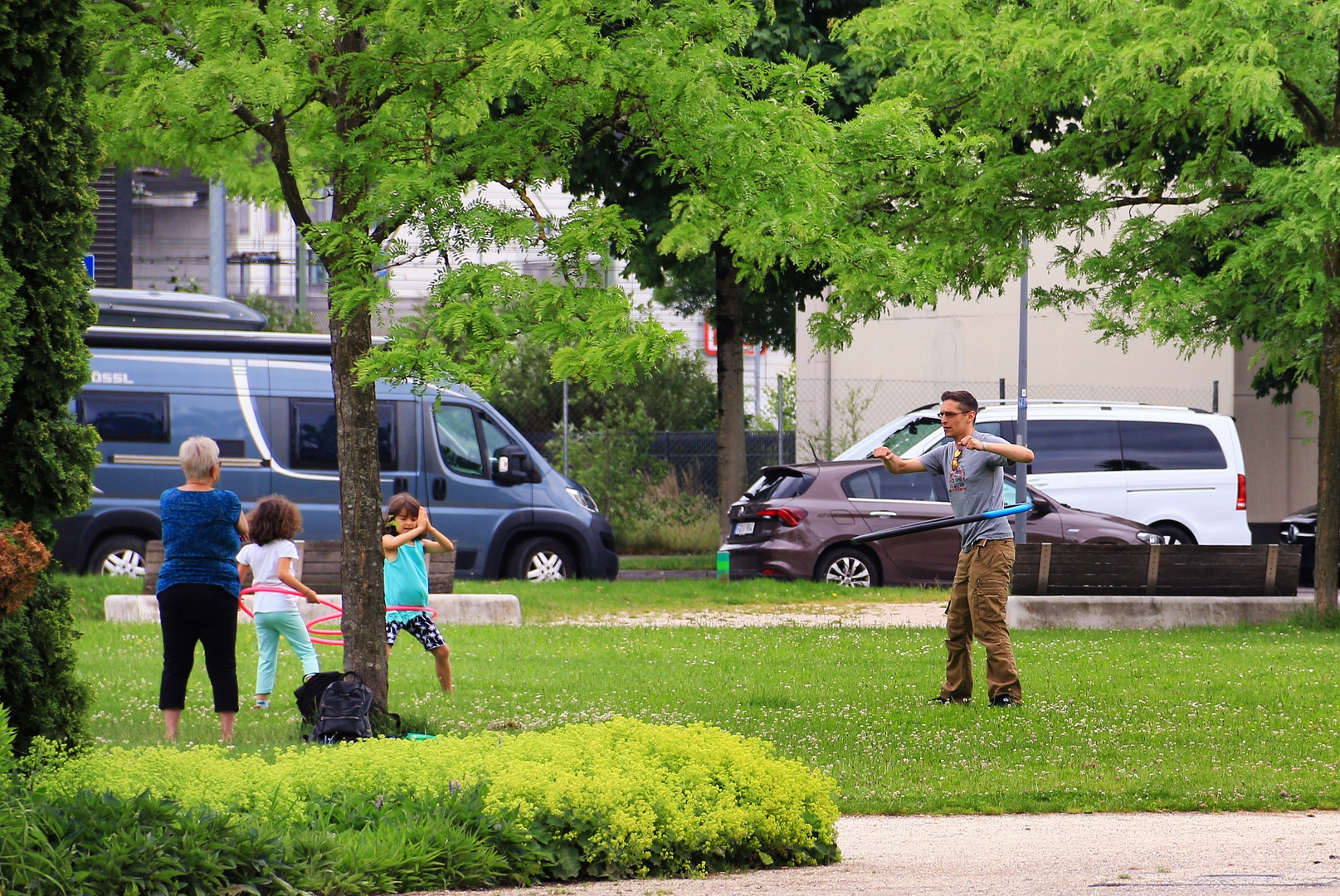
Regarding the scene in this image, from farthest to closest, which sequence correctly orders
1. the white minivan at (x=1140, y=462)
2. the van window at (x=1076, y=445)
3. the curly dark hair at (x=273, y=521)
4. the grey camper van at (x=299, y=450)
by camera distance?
the van window at (x=1076, y=445), the white minivan at (x=1140, y=462), the grey camper van at (x=299, y=450), the curly dark hair at (x=273, y=521)

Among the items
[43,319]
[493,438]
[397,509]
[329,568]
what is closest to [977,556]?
[397,509]

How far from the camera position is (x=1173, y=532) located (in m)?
17.6

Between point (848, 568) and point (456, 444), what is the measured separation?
4.64m

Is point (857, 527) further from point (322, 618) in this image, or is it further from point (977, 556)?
point (977, 556)

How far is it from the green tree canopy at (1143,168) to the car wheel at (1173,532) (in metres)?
4.09

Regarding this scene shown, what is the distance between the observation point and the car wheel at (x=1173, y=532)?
17.6m

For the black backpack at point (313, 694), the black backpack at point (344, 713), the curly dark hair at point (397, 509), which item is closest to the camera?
the black backpack at point (344, 713)

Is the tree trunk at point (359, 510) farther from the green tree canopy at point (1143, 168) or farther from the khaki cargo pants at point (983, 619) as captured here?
the green tree canopy at point (1143, 168)

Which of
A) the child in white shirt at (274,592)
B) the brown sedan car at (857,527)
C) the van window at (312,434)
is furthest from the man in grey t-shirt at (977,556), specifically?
the van window at (312,434)

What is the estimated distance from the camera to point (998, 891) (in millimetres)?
4750

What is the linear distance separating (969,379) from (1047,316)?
5.49ft

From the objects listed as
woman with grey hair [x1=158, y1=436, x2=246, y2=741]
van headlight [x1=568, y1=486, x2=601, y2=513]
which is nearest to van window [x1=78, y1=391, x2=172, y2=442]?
van headlight [x1=568, y1=486, x2=601, y2=513]

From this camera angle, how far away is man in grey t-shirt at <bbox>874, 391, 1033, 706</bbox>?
8.41 m

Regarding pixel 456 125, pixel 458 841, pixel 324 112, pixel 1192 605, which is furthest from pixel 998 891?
pixel 1192 605
